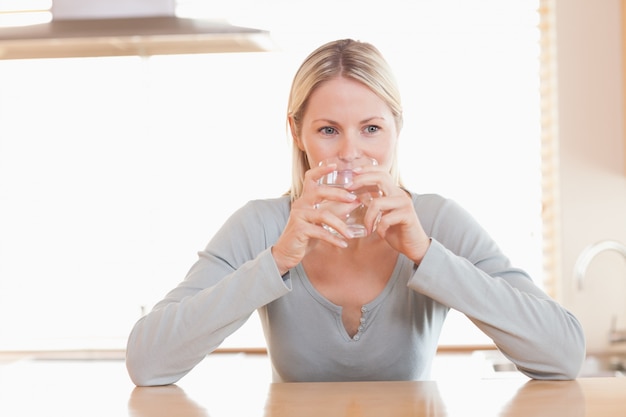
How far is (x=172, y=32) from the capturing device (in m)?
2.31

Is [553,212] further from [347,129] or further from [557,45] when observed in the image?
[347,129]

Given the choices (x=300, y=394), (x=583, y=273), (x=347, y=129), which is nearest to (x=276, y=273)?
(x=300, y=394)

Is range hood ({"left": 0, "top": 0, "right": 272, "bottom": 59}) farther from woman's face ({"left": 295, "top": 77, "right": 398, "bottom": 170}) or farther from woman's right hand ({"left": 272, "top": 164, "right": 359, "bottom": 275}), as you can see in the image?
woman's right hand ({"left": 272, "top": 164, "right": 359, "bottom": 275})

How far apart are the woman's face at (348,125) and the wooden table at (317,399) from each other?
447mm

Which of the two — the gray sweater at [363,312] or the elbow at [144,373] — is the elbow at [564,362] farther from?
the elbow at [144,373]

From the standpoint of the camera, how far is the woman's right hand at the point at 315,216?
1398 mm

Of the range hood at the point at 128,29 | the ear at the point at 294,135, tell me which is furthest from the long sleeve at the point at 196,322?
the range hood at the point at 128,29

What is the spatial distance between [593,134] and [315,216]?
214 cm

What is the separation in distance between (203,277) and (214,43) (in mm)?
1003

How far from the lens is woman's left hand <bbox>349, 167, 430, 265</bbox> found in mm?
1393

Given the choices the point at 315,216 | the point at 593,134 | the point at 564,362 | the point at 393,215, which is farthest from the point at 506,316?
the point at 593,134

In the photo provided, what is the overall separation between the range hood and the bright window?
0.87 m

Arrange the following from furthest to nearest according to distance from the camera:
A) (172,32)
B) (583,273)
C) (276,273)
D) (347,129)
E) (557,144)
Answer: (557,144) < (583,273) < (172,32) < (347,129) < (276,273)

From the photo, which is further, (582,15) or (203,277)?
(582,15)
